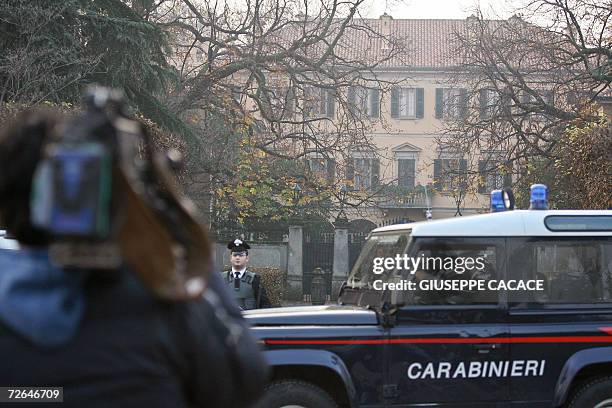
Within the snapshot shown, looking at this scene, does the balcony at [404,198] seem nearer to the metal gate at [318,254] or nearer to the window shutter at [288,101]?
the window shutter at [288,101]

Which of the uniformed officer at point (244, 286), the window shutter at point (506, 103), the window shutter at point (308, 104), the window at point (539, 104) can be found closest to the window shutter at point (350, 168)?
the window shutter at point (308, 104)

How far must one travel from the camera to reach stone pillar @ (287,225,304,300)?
Answer: 2441 cm

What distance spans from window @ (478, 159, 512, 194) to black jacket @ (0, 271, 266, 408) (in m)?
24.0

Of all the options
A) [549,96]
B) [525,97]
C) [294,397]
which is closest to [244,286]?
[294,397]

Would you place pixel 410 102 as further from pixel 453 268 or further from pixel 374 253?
pixel 453 268

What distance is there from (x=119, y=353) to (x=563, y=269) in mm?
5478

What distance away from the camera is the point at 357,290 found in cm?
713

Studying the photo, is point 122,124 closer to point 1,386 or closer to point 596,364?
point 1,386

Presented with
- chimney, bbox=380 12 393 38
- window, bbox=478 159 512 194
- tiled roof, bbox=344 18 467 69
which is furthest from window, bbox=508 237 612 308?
chimney, bbox=380 12 393 38

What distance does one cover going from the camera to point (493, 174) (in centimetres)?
2592

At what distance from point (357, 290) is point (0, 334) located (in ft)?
18.2

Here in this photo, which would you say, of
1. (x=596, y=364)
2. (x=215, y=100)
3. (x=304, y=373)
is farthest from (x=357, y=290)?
(x=215, y=100)

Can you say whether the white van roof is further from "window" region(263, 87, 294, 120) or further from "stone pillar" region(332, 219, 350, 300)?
"window" region(263, 87, 294, 120)

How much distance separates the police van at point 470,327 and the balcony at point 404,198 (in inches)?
1449
